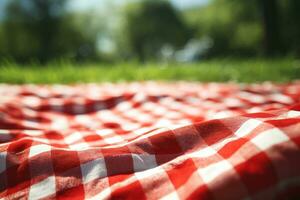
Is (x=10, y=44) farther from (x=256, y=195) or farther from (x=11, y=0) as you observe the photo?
(x=256, y=195)

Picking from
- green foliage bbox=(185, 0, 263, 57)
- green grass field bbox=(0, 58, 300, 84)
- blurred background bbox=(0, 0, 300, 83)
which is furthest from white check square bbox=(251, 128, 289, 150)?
green foliage bbox=(185, 0, 263, 57)

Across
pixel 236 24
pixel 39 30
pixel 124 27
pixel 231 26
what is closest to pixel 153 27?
pixel 124 27

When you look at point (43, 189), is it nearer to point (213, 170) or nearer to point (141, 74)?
point (213, 170)

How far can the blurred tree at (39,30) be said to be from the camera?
1119 inches

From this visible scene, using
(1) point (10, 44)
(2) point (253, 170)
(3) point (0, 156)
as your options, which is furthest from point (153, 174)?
(1) point (10, 44)

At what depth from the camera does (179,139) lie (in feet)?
3.67

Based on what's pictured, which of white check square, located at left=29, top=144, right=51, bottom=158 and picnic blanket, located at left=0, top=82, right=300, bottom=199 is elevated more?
white check square, located at left=29, top=144, right=51, bottom=158

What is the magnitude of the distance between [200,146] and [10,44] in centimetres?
2946

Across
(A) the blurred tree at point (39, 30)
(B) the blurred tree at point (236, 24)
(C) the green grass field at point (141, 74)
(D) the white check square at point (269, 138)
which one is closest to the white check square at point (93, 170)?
(D) the white check square at point (269, 138)

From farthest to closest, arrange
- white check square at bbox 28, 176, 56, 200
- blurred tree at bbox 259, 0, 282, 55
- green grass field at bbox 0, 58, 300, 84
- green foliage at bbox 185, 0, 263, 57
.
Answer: green foliage at bbox 185, 0, 263, 57, blurred tree at bbox 259, 0, 282, 55, green grass field at bbox 0, 58, 300, 84, white check square at bbox 28, 176, 56, 200

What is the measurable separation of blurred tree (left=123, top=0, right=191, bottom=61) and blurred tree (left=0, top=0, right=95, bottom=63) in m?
4.28

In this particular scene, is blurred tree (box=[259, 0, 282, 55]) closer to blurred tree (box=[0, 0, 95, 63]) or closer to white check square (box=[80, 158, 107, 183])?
white check square (box=[80, 158, 107, 183])

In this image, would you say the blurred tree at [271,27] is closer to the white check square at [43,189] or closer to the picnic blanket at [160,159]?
the picnic blanket at [160,159]

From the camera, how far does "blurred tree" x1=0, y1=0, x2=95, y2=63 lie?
1119 inches
